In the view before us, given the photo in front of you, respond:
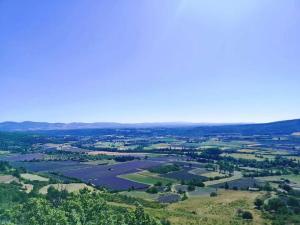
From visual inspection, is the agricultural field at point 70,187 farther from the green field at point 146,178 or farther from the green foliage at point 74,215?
the green foliage at point 74,215

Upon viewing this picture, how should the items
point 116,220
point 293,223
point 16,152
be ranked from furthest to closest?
point 16,152 → point 293,223 → point 116,220

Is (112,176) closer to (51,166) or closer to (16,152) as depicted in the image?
(51,166)

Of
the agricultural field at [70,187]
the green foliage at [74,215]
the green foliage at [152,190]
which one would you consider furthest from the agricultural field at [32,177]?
the green foliage at [74,215]

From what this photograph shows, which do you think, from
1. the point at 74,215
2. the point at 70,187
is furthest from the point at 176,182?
the point at 74,215

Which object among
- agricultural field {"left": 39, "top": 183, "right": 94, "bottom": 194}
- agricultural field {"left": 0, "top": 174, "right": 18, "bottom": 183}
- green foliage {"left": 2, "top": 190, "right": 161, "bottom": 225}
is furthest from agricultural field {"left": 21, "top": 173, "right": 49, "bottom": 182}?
green foliage {"left": 2, "top": 190, "right": 161, "bottom": 225}

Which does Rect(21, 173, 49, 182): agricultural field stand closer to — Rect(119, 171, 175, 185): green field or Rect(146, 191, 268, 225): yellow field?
Rect(119, 171, 175, 185): green field

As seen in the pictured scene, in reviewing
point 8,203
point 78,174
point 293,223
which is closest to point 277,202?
point 293,223
